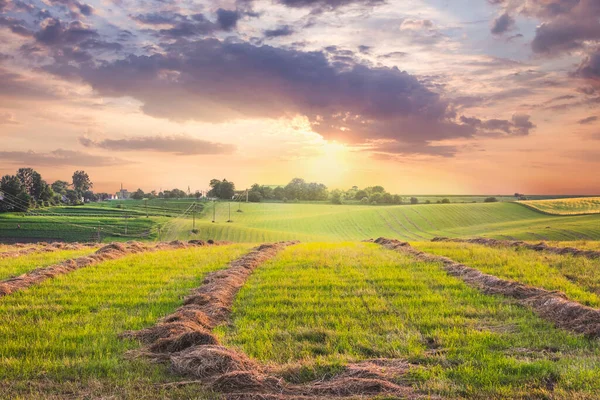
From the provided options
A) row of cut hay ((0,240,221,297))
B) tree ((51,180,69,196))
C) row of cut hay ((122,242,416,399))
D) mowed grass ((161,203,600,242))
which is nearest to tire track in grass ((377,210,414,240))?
mowed grass ((161,203,600,242))

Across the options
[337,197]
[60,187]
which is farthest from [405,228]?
[60,187]

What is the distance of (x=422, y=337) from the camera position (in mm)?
9438

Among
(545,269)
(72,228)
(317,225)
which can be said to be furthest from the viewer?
(317,225)

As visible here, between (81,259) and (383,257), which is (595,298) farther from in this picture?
(81,259)

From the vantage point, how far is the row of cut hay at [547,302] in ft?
33.5

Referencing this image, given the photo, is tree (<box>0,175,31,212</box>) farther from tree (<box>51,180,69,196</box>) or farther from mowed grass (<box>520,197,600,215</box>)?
mowed grass (<box>520,197,600,215</box>)

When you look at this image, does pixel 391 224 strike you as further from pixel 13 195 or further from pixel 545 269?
pixel 13 195

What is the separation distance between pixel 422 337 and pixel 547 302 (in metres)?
4.76

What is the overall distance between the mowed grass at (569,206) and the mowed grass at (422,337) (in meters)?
87.4

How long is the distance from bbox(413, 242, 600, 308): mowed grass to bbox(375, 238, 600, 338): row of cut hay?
1.26m

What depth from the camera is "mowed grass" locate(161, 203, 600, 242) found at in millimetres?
63781

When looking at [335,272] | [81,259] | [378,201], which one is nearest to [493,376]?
[335,272]

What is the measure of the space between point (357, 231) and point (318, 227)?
26.9ft

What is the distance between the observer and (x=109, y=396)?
670 centimetres
